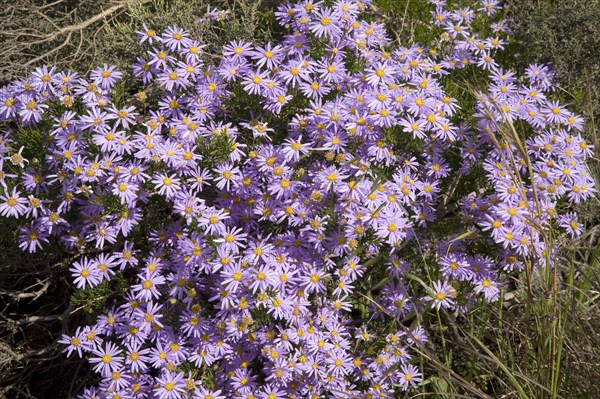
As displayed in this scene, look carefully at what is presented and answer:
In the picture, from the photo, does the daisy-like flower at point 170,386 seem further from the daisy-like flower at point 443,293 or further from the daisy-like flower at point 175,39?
the daisy-like flower at point 175,39

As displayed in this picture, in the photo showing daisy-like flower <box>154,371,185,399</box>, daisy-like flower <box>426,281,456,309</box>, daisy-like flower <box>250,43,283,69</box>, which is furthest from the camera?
daisy-like flower <box>250,43,283,69</box>

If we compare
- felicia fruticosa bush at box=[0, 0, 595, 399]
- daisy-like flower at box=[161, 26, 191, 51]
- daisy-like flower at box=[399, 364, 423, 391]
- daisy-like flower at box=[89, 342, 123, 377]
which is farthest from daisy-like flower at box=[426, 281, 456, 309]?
daisy-like flower at box=[161, 26, 191, 51]

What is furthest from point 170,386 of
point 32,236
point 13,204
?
point 13,204

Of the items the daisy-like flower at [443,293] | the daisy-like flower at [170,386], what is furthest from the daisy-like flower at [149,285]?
the daisy-like flower at [443,293]

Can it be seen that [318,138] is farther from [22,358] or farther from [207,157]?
[22,358]

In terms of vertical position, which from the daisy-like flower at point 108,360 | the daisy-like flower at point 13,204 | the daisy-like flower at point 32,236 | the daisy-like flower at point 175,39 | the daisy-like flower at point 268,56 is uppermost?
the daisy-like flower at point 175,39

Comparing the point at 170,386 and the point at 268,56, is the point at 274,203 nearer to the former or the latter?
the point at 268,56

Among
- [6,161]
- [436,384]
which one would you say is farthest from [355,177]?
[6,161]

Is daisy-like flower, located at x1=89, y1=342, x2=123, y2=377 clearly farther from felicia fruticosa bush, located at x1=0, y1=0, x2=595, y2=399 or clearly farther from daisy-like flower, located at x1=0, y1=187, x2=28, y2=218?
daisy-like flower, located at x1=0, y1=187, x2=28, y2=218
